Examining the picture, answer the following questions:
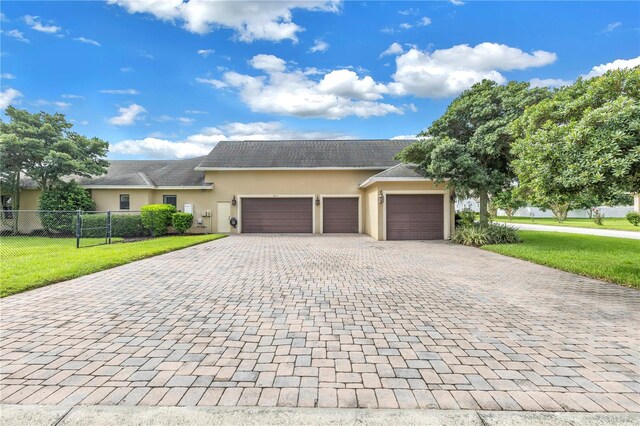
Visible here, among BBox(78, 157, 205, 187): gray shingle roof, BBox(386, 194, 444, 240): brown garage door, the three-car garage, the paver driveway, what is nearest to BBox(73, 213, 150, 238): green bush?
BBox(78, 157, 205, 187): gray shingle roof

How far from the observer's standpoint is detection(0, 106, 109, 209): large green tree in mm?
15626

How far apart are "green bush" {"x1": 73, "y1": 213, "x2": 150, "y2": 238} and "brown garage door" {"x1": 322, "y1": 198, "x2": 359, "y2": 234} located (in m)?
9.93

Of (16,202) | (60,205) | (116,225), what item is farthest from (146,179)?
(16,202)

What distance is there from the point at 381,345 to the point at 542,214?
160 ft

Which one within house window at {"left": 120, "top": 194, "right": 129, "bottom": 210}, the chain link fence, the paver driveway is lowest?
the paver driveway

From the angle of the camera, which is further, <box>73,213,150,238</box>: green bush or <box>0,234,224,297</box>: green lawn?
<box>73,213,150,238</box>: green bush

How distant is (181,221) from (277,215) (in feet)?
17.5

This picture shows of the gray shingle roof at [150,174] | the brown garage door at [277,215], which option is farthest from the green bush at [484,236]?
the gray shingle roof at [150,174]

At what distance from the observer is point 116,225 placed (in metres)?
15.6

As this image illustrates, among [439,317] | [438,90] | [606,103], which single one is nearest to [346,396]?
[439,317]

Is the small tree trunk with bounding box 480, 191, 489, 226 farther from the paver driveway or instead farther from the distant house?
the paver driveway

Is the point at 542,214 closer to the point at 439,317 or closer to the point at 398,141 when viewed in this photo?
the point at 398,141

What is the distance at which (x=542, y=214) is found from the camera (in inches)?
1633

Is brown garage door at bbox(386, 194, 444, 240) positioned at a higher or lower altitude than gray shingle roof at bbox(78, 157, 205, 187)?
lower
